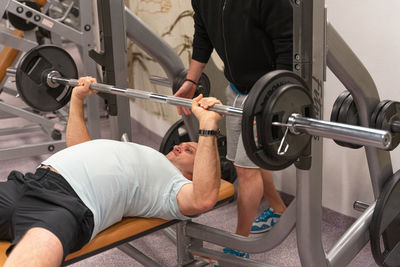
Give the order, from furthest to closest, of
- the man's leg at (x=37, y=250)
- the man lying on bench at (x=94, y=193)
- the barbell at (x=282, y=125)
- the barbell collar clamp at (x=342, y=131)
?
the man lying on bench at (x=94, y=193)
the man's leg at (x=37, y=250)
the barbell at (x=282, y=125)
the barbell collar clamp at (x=342, y=131)

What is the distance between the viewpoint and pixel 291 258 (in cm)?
222

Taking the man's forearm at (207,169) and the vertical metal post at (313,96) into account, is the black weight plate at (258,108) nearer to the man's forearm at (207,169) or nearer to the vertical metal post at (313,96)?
the vertical metal post at (313,96)

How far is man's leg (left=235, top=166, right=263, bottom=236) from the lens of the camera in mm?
2068

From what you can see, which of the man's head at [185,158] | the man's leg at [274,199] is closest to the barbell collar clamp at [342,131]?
the man's head at [185,158]

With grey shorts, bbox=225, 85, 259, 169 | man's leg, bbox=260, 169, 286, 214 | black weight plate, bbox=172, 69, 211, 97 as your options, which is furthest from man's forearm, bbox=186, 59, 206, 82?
man's leg, bbox=260, 169, 286, 214

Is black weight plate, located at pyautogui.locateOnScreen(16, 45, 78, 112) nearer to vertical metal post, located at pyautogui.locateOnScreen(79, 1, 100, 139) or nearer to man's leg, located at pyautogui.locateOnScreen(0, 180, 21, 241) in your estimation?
vertical metal post, located at pyautogui.locateOnScreen(79, 1, 100, 139)

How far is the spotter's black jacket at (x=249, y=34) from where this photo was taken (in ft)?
5.74

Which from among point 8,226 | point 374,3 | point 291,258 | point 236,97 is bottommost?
point 291,258

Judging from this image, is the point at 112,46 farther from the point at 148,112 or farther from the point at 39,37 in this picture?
the point at 39,37

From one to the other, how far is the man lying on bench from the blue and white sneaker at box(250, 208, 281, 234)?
2.86ft

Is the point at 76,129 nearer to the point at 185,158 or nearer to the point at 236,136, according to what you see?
the point at 185,158

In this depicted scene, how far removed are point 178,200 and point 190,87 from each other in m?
0.77

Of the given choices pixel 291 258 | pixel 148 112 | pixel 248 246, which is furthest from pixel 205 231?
pixel 148 112

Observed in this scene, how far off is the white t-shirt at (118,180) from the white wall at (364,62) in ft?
3.41
